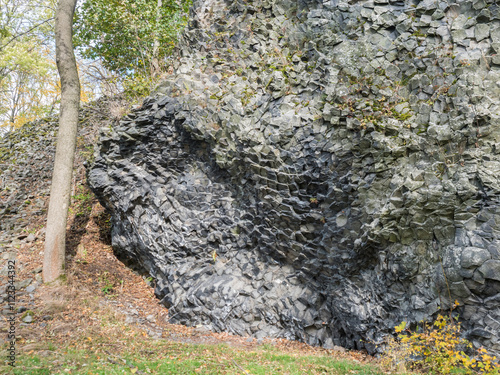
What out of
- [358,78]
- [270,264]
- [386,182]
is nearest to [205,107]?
[358,78]

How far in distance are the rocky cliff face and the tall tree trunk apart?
2217mm

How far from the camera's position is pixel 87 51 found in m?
18.9

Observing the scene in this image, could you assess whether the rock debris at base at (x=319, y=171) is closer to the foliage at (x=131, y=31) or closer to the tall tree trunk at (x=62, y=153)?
the tall tree trunk at (x=62, y=153)

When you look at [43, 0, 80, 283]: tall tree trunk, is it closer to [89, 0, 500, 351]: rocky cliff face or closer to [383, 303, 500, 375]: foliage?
[89, 0, 500, 351]: rocky cliff face

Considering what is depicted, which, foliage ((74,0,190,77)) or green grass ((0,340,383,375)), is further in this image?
foliage ((74,0,190,77))

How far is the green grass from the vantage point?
639 cm

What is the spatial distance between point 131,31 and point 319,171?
531 inches

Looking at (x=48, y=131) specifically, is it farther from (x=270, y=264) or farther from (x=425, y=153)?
(x=425, y=153)

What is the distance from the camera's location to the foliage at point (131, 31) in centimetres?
1625

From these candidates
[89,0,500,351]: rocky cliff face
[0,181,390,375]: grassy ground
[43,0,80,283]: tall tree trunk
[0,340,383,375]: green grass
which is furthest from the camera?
[43,0,80,283]: tall tree trunk

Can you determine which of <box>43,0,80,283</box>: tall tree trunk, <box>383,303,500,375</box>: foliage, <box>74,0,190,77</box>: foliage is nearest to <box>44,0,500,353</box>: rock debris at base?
<box>383,303,500,375</box>: foliage

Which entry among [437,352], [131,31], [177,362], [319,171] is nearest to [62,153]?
[177,362]

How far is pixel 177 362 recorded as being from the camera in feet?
23.3

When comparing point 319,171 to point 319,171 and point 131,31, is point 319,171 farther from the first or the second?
point 131,31
